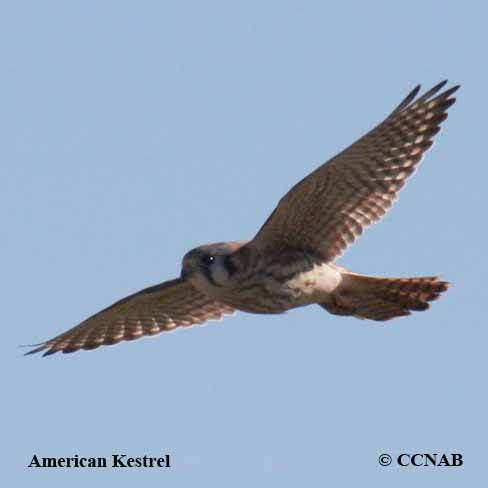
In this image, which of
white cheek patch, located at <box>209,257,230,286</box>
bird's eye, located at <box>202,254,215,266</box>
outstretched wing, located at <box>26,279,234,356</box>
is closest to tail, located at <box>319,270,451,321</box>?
white cheek patch, located at <box>209,257,230,286</box>

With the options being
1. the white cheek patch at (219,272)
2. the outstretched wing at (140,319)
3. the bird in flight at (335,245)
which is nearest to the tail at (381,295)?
the bird in flight at (335,245)

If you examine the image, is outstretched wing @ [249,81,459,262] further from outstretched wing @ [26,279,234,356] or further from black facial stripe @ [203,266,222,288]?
outstretched wing @ [26,279,234,356]

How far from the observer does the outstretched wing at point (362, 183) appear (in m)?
11.1

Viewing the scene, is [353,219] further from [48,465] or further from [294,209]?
[48,465]

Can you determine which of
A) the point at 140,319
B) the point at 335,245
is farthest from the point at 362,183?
the point at 140,319

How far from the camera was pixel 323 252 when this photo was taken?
11453 millimetres

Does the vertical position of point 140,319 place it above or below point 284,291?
above

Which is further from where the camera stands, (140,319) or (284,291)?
(140,319)

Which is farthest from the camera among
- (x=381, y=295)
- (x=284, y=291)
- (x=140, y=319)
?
(x=140, y=319)

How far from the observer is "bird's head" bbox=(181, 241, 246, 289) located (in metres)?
11.2

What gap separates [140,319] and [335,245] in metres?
2.06

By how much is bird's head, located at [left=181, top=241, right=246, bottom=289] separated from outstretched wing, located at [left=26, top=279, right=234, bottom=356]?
1085 millimetres

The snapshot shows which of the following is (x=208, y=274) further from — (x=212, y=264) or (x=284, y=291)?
(x=284, y=291)

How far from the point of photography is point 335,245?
11453 mm
